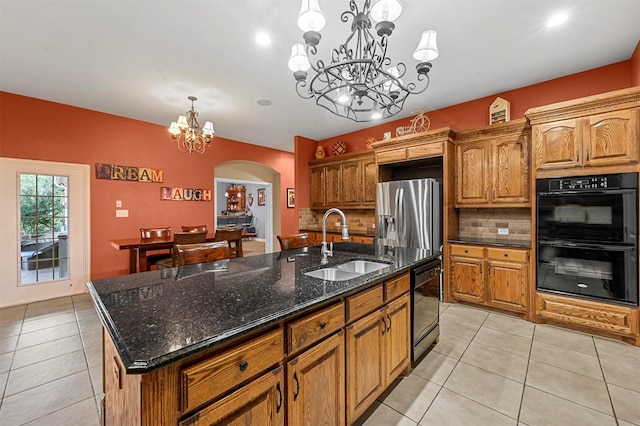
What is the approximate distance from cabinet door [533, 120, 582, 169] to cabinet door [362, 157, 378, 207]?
89.2 inches

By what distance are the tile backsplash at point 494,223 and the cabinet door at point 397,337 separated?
8.23ft

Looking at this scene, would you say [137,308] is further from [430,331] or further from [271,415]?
[430,331]

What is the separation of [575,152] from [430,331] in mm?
2329

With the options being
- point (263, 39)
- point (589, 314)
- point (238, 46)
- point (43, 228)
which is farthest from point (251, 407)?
point (43, 228)

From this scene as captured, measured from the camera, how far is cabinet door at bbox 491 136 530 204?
3156mm

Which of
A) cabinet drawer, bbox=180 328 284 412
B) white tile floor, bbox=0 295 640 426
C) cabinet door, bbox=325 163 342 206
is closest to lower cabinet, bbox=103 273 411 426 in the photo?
cabinet drawer, bbox=180 328 284 412

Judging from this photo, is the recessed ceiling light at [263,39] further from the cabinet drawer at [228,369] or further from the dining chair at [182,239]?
the cabinet drawer at [228,369]

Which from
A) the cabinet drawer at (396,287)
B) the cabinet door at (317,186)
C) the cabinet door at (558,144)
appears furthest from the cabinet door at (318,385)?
the cabinet door at (317,186)

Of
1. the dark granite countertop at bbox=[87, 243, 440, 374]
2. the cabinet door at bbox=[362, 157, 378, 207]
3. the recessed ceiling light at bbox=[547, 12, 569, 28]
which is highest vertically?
the recessed ceiling light at bbox=[547, 12, 569, 28]

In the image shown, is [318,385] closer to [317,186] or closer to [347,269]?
[347,269]

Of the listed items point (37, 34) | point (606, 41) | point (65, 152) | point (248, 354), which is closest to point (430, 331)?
point (248, 354)

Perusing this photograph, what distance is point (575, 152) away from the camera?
266 centimetres

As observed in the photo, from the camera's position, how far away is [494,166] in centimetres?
335

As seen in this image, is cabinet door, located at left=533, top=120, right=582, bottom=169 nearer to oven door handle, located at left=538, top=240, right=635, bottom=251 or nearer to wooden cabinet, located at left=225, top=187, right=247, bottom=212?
oven door handle, located at left=538, top=240, right=635, bottom=251
